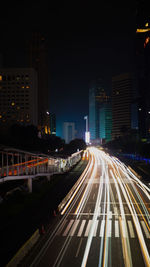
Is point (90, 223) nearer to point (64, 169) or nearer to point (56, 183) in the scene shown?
point (56, 183)

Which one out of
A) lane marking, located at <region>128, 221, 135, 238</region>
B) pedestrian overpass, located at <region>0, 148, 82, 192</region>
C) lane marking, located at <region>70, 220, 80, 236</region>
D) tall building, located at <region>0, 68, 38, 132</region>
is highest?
tall building, located at <region>0, 68, 38, 132</region>

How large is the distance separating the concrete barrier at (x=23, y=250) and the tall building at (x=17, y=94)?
153106 mm

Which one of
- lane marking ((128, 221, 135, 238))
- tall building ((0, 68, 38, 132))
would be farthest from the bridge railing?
tall building ((0, 68, 38, 132))

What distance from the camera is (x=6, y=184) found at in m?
33.6

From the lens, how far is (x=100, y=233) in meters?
17.9

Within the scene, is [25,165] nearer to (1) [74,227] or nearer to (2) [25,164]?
(2) [25,164]

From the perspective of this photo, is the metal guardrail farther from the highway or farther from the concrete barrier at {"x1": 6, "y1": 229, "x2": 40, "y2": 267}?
the concrete barrier at {"x1": 6, "y1": 229, "x2": 40, "y2": 267}

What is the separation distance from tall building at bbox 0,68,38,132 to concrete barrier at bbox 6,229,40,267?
502 feet

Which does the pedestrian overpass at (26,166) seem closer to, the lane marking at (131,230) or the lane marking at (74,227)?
the lane marking at (74,227)

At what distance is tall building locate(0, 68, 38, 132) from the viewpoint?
16838cm

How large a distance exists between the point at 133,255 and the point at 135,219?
21.4 feet

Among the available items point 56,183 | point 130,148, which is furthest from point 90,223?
point 130,148

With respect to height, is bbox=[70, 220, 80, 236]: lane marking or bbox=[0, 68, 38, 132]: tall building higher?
bbox=[0, 68, 38, 132]: tall building

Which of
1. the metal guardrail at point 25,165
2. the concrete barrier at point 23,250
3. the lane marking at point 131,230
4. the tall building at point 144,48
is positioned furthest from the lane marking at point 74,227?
the tall building at point 144,48
